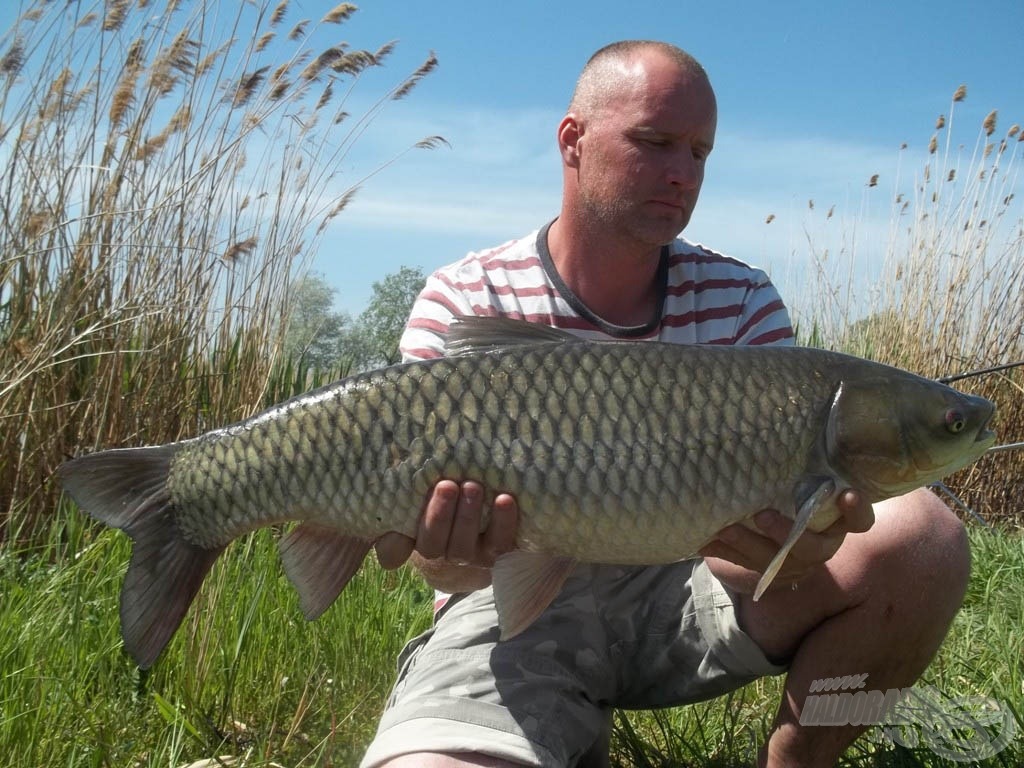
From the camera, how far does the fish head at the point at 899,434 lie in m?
1.63

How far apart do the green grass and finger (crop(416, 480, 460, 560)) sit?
421mm

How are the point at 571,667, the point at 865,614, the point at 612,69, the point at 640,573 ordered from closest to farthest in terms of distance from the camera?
the point at 865,614
the point at 571,667
the point at 640,573
the point at 612,69

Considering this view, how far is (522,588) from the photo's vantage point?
5.48ft

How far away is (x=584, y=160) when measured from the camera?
2305 millimetres

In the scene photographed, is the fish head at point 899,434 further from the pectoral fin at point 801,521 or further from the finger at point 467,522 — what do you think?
the finger at point 467,522

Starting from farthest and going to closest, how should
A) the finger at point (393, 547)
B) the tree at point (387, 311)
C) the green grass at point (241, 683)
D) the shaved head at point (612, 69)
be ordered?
the tree at point (387, 311) → the shaved head at point (612, 69) → the green grass at point (241, 683) → the finger at point (393, 547)

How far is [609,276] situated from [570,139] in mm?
394

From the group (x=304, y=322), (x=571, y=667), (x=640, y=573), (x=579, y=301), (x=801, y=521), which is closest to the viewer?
(x=801, y=521)

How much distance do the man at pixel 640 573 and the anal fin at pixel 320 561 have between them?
0.06 metres

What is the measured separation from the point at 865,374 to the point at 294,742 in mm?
1311

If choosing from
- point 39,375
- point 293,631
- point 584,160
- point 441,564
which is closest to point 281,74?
point 39,375

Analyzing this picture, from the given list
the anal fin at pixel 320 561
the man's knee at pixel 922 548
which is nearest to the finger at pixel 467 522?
the anal fin at pixel 320 561

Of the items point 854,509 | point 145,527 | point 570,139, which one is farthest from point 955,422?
point 145,527

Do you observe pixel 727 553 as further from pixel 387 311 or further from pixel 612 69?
pixel 387 311
